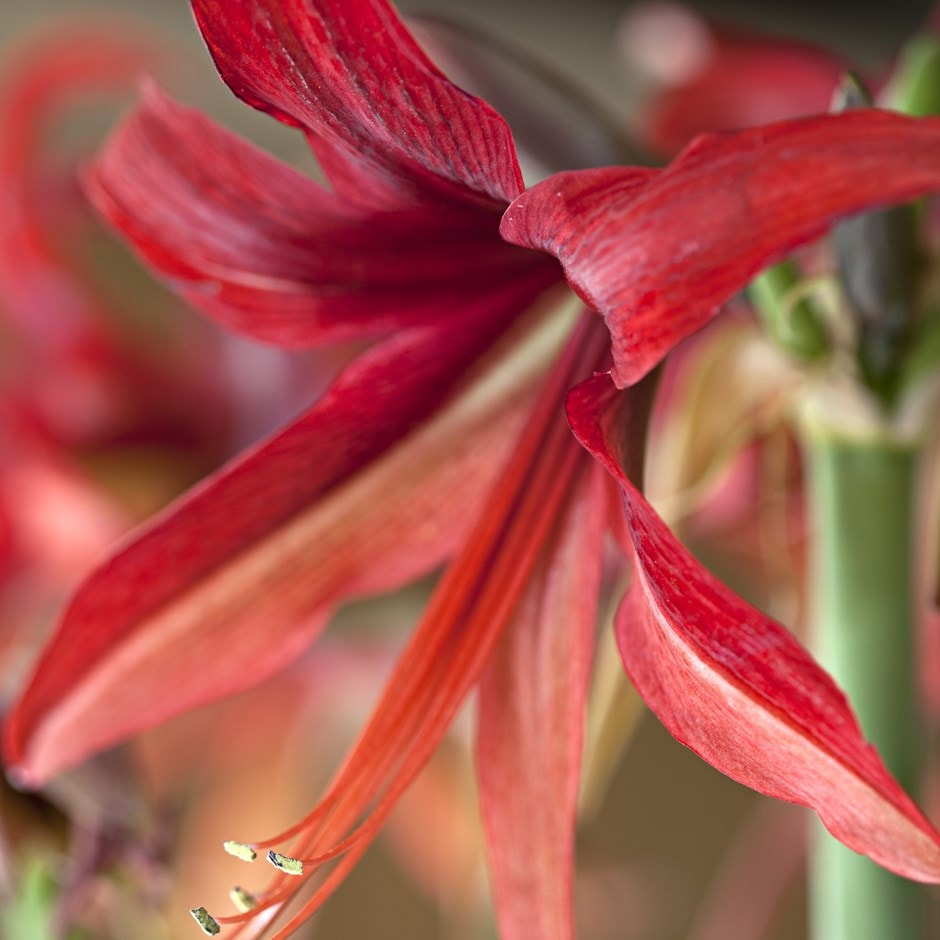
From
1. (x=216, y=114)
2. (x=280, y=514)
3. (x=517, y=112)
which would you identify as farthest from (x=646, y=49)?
(x=216, y=114)

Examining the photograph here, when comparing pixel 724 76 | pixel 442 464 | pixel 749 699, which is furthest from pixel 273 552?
pixel 724 76

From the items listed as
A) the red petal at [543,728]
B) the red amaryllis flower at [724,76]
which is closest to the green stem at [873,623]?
the red petal at [543,728]

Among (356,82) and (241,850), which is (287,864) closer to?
(241,850)

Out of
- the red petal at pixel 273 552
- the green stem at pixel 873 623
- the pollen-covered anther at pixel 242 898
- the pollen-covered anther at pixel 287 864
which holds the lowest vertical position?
the green stem at pixel 873 623

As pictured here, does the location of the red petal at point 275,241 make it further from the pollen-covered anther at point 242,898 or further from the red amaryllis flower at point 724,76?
the red amaryllis flower at point 724,76

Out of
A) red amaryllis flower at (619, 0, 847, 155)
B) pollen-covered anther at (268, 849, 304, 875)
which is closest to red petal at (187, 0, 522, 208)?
pollen-covered anther at (268, 849, 304, 875)

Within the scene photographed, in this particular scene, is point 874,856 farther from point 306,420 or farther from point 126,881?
point 126,881

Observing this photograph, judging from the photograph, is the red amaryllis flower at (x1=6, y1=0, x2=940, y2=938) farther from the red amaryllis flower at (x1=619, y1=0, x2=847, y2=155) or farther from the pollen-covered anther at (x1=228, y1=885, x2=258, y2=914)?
the red amaryllis flower at (x1=619, y1=0, x2=847, y2=155)
